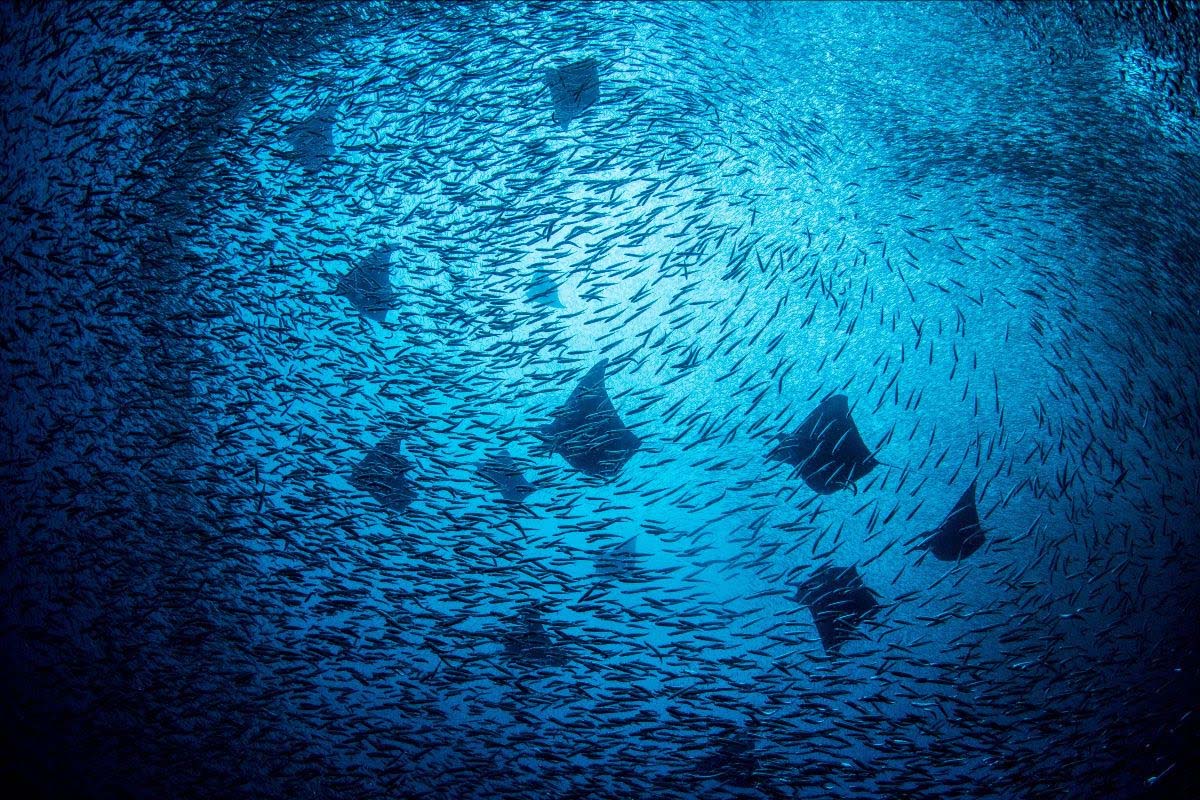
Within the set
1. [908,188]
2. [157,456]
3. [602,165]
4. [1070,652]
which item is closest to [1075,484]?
[1070,652]

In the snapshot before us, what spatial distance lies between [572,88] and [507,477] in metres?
0.30

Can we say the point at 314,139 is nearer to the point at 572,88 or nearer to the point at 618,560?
the point at 572,88

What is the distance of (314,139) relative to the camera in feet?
1.48

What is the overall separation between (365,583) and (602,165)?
1.18ft

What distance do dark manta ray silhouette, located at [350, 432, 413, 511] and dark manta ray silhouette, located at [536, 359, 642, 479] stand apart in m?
0.12

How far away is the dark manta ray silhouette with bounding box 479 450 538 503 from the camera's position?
0.42 meters

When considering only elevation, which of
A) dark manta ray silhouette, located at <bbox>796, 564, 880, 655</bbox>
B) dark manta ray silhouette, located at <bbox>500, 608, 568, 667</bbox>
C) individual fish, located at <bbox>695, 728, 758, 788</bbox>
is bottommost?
individual fish, located at <bbox>695, 728, 758, 788</bbox>

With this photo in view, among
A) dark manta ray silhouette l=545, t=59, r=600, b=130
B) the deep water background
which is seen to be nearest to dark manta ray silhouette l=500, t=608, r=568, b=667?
the deep water background

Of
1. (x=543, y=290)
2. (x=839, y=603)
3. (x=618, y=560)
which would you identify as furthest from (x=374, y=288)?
(x=839, y=603)

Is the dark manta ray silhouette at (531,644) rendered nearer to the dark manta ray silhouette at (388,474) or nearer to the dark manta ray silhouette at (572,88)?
the dark manta ray silhouette at (388,474)

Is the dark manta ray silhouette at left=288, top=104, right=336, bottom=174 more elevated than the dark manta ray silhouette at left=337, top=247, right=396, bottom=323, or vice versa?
the dark manta ray silhouette at left=288, top=104, right=336, bottom=174

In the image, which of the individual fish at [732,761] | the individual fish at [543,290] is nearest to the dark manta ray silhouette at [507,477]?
the individual fish at [543,290]

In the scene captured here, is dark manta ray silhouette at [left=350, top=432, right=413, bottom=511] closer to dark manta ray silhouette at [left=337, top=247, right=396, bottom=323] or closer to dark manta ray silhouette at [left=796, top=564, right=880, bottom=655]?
dark manta ray silhouette at [left=337, top=247, right=396, bottom=323]

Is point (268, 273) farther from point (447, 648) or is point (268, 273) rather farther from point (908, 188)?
point (908, 188)
